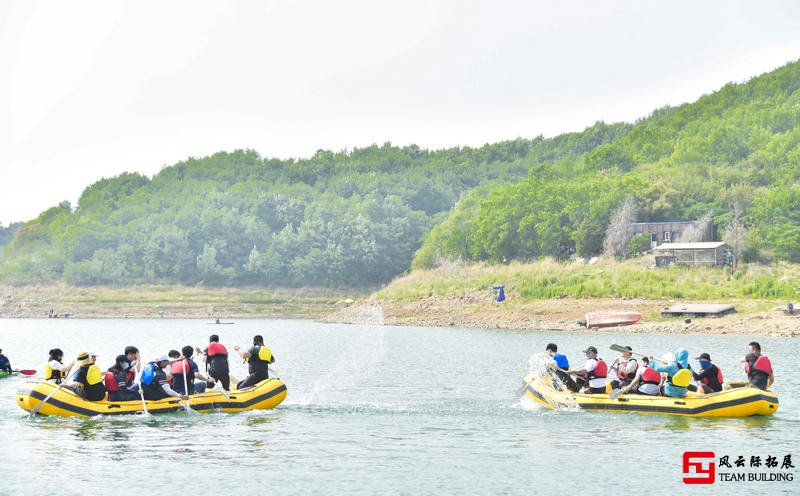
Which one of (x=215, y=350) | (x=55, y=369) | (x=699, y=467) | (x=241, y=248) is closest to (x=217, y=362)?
(x=215, y=350)

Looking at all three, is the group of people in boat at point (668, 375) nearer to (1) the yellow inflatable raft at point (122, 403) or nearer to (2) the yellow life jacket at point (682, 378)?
(2) the yellow life jacket at point (682, 378)

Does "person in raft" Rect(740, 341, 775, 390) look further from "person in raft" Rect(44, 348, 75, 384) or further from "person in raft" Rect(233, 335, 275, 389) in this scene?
"person in raft" Rect(44, 348, 75, 384)

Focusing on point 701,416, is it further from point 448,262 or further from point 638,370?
point 448,262

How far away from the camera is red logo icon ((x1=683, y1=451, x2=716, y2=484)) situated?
22438 millimetres

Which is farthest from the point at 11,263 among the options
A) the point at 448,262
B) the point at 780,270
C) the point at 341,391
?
the point at 341,391

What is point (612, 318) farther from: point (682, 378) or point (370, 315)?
point (682, 378)

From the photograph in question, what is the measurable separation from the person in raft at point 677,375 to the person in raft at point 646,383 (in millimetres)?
262

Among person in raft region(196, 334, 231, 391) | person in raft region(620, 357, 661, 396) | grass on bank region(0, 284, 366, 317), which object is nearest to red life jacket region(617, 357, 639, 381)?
person in raft region(620, 357, 661, 396)

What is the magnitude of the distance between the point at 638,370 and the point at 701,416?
221 centimetres

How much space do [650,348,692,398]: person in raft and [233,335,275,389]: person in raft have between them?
11.8 meters

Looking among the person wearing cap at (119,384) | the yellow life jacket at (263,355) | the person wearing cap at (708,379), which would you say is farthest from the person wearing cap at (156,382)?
the person wearing cap at (708,379)

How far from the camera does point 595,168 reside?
134750 millimetres

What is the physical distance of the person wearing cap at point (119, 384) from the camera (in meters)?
29.8

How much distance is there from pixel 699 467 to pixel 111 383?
16.5 meters
